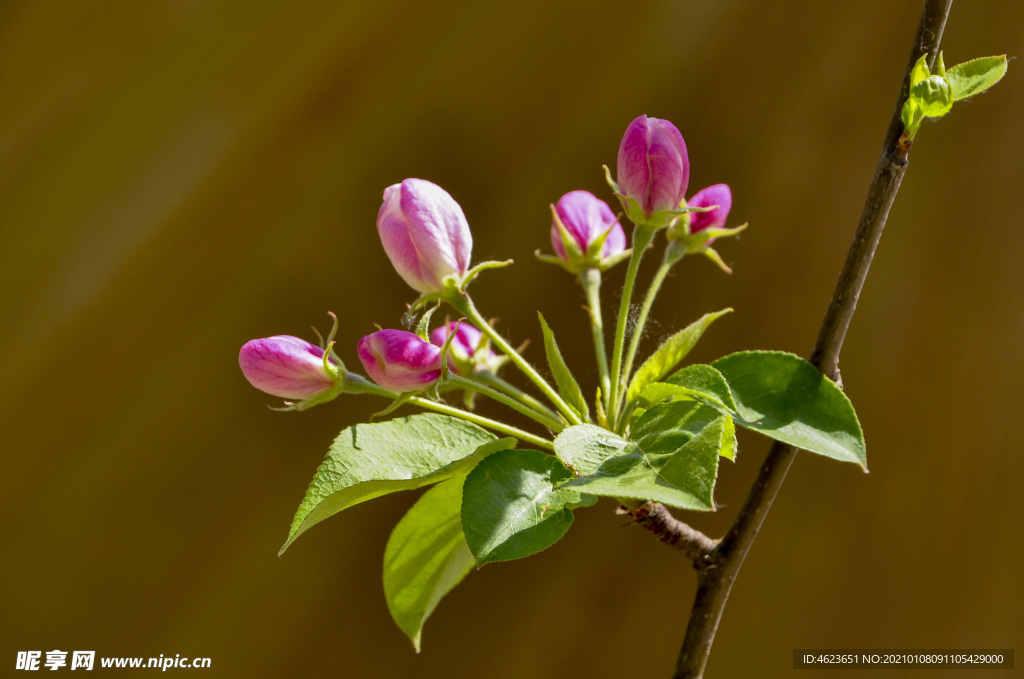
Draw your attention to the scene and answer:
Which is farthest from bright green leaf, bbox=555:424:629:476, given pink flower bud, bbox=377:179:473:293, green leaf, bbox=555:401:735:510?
pink flower bud, bbox=377:179:473:293

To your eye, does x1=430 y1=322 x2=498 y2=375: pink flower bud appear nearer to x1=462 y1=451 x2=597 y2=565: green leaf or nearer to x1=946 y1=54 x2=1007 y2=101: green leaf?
x1=462 y1=451 x2=597 y2=565: green leaf

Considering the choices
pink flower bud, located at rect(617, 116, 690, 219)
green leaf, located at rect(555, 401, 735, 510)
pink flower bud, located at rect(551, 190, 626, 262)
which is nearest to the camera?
green leaf, located at rect(555, 401, 735, 510)

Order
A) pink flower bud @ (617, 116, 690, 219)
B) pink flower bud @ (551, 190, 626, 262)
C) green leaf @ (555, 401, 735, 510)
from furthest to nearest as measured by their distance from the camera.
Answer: pink flower bud @ (551, 190, 626, 262) → pink flower bud @ (617, 116, 690, 219) → green leaf @ (555, 401, 735, 510)

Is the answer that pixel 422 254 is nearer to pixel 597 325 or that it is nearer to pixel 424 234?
pixel 424 234

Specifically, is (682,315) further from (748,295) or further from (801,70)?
(801,70)

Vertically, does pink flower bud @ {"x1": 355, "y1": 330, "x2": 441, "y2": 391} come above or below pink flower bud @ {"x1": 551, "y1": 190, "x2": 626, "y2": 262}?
below

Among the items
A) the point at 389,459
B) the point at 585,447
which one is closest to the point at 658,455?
the point at 585,447

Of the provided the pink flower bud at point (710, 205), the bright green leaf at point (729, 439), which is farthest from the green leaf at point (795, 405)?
the pink flower bud at point (710, 205)

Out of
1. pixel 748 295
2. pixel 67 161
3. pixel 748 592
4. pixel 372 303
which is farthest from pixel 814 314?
pixel 67 161
